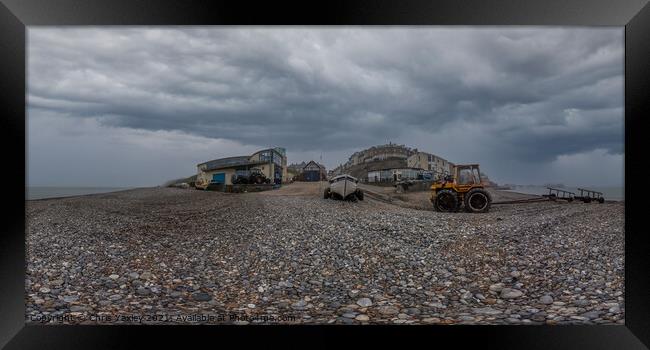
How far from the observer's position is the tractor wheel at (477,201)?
585 centimetres

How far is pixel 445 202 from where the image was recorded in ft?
20.1

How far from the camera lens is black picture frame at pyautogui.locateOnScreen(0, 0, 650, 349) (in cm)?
354

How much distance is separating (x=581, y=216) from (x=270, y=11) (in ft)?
17.3

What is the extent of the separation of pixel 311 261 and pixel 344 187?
53.8 inches

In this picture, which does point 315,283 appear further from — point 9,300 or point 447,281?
point 9,300

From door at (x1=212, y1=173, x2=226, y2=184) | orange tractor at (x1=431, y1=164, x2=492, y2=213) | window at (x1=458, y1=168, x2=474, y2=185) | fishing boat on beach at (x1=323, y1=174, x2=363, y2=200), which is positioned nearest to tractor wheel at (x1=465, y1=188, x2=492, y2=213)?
orange tractor at (x1=431, y1=164, x2=492, y2=213)

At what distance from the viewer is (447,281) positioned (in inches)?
203

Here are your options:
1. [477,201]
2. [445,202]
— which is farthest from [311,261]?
[477,201]

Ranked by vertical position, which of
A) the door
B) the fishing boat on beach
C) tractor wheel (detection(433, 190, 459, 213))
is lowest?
tractor wheel (detection(433, 190, 459, 213))

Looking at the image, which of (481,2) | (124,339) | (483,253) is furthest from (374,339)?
(481,2)

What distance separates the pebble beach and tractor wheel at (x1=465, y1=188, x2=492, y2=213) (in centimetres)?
12

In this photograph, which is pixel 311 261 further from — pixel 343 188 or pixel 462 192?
pixel 462 192

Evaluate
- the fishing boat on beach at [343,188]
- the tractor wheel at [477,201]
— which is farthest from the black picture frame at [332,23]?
the fishing boat on beach at [343,188]

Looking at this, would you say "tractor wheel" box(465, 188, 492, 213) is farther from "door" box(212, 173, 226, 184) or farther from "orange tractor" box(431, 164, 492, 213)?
"door" box(212, 173, 226, 184)
